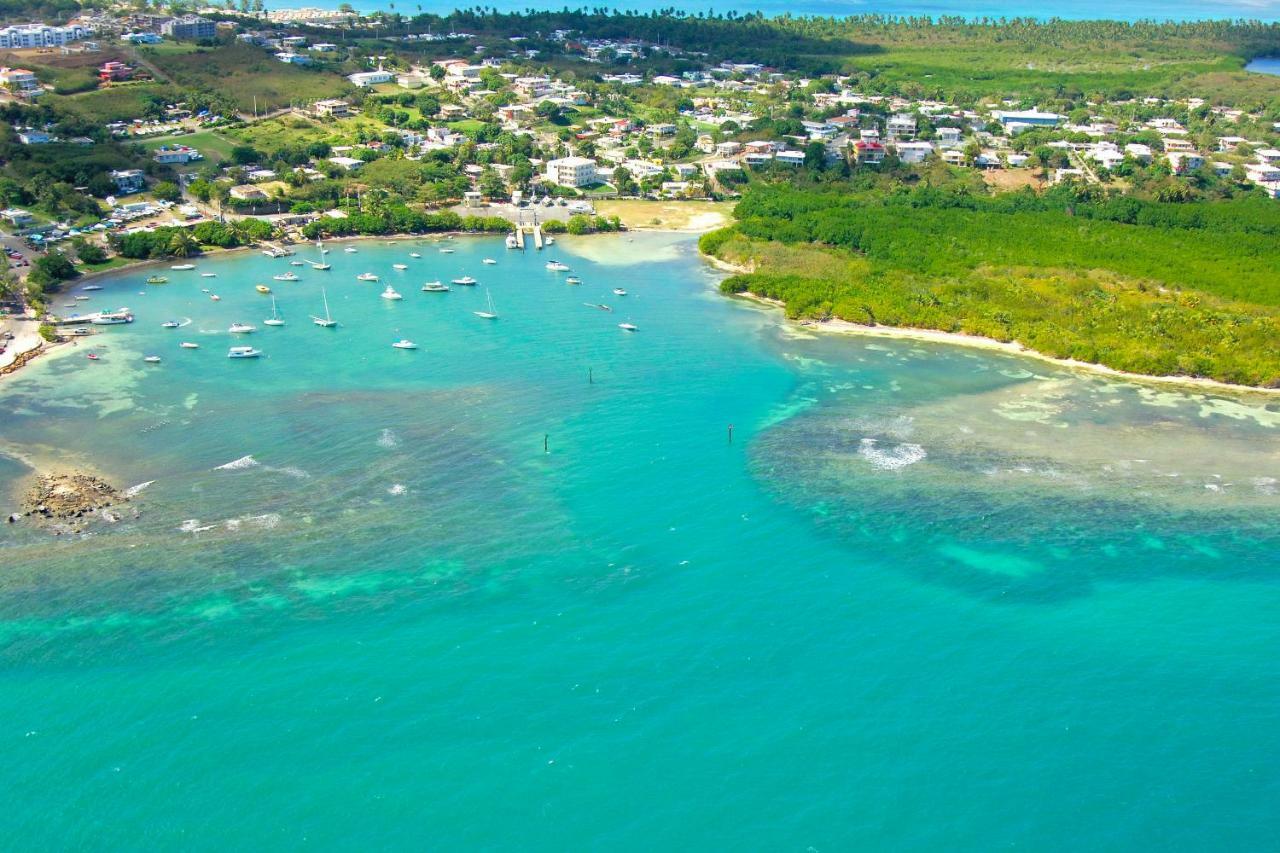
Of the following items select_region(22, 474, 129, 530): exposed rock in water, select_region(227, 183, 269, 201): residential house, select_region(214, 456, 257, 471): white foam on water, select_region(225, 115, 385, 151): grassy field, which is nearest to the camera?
select_region(22, 474, 129, 530): exposed rock in water

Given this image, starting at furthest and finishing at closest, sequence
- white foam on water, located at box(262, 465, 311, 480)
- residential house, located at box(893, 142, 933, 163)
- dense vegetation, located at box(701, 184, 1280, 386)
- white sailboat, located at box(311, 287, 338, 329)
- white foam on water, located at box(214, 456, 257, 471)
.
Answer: residential house, located at box(893, 142, 933, 163)
white sailboat, located at box(311, 287, 338, 329)
dense vegetation, located at box(701, 184, 1280, 386)
white foam on water, located at box(214, 456, 257, 471)
white foam on water, located at box(262, 465, 311, 480)

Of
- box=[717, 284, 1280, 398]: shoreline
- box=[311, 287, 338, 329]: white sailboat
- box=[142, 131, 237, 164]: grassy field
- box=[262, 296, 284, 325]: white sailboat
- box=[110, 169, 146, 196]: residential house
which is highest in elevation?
box=[142, 131, 237, 164]: grassy field

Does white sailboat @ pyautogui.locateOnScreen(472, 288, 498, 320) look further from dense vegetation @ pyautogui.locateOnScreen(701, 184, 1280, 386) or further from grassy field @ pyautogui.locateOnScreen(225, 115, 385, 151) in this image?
grassy field @ pyautogui.locateOnScreen(225, 115, 385, 151)

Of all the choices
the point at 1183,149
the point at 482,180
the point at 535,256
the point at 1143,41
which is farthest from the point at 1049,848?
the point at 1143,41

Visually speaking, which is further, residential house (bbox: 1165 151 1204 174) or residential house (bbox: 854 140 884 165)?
residential house (bbox: 854 140 884 165)

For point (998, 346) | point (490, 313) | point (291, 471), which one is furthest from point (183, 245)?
point (998, 346)

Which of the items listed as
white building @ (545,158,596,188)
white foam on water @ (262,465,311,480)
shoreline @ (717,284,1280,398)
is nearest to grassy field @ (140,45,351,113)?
white building @ (545,158,596,188)
